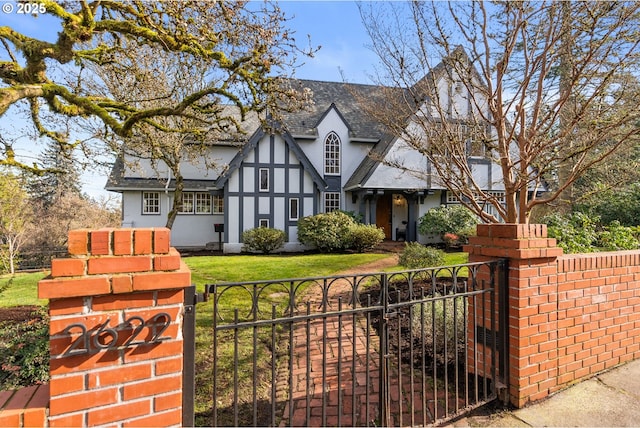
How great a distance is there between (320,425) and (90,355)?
190cm

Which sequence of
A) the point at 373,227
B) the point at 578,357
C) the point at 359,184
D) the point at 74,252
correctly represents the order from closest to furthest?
the point at 74,252
the point at 578,357
the point at 373,227
the point at 359,184

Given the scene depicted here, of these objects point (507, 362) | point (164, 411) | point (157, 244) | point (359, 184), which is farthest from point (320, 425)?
point (359, 184)

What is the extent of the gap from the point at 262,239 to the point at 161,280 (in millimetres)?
13088

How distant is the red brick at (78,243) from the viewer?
1.53 metres

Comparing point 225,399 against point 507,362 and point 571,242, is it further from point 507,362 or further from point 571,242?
point 571,242

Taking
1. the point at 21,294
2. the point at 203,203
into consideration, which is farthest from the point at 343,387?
the point at 203,203

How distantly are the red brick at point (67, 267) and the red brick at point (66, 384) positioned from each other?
470 millimetres

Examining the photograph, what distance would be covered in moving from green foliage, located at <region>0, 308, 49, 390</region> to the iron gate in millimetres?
1624

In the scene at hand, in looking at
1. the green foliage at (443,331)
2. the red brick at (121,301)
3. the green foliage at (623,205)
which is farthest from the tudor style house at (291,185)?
the red brick at (121,301)

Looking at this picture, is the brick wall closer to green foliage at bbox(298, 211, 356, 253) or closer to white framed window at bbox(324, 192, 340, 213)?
green foliage at bbox(298, 211, 356, 253)

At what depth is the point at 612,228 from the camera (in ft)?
18.4

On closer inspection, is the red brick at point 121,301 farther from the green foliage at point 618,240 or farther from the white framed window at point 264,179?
the white framed window at point 264,179

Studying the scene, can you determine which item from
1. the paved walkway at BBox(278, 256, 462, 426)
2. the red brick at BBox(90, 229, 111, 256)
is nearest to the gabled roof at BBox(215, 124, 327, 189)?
the paved walkway at BBox(278, 256, 462, 426)

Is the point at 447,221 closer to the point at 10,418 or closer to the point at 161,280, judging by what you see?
the point at 161,280
